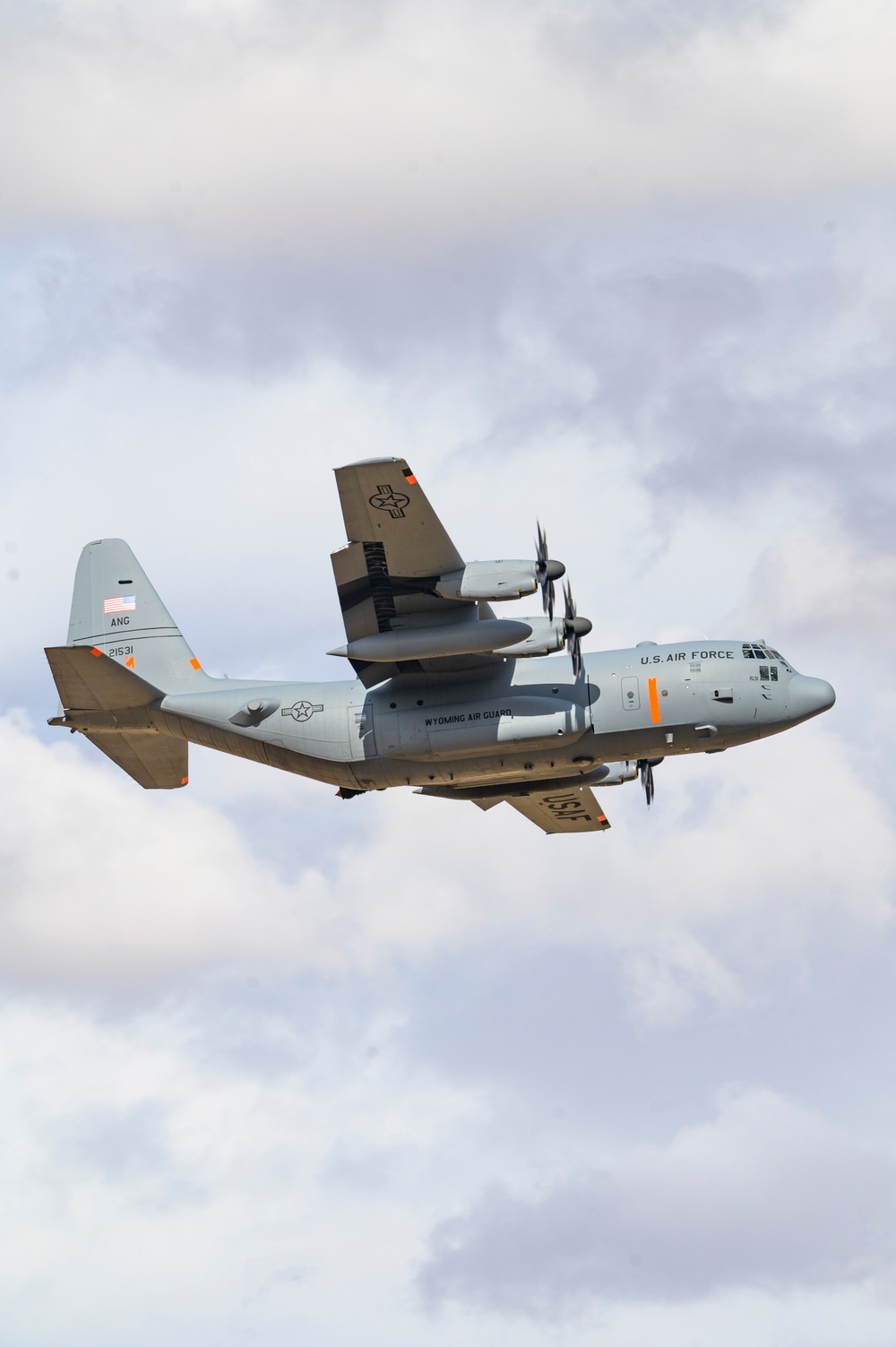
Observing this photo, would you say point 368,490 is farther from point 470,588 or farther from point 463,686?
point 463,686

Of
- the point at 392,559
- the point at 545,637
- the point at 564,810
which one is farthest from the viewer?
the point at 564,810

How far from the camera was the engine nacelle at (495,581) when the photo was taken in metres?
34.8

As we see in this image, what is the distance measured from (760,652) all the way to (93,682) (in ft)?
53.4

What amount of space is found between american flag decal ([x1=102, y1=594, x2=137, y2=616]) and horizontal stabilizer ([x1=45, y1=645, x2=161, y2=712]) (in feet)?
11.1

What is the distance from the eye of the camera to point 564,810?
4591 cm

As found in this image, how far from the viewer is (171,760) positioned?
42.5 meters

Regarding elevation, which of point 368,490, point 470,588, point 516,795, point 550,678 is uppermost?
point 368,490

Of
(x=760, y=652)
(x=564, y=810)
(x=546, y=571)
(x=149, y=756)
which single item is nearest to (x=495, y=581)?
(x=546, y=571)

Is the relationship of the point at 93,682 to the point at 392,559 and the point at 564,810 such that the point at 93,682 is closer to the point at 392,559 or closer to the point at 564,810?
the point at 392,559

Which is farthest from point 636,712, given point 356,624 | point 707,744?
point 356,624

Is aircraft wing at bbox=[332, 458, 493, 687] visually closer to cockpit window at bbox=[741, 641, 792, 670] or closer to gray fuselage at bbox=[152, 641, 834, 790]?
gray fuselage at bbox=[152, 641, 834, 790]

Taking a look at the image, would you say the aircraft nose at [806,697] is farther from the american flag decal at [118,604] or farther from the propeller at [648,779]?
the american flag decal at [118,604]

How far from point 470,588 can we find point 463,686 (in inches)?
154

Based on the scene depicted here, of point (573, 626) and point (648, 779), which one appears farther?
point (648, 779)
